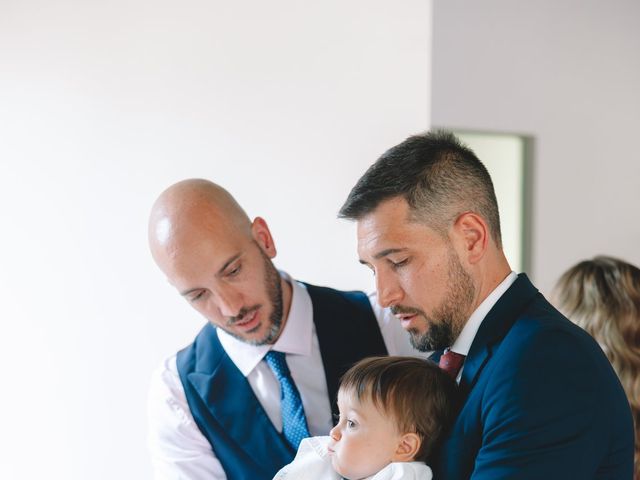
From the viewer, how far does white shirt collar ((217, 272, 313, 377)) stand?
6.50 ft

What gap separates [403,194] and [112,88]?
1.44 meters

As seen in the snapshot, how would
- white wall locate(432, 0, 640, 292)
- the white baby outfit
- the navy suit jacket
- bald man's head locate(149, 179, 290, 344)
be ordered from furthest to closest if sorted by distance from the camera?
white wall locate(432, 0, 640, 292) → bald man's head locate(149, 179, 290, 344) → the white baby outfit → the navy suit jacket

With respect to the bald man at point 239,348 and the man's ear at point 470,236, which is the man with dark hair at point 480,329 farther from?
the bald man at point 239,348

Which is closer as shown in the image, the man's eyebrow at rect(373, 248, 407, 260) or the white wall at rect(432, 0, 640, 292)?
the man's eyebrow at rect(373, 248, 407, 260)

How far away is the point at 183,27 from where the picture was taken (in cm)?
251

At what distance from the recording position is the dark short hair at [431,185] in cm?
138

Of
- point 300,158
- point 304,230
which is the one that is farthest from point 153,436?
point 300,158

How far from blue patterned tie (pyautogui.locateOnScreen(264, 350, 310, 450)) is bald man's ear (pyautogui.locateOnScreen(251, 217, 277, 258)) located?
268 millimetres

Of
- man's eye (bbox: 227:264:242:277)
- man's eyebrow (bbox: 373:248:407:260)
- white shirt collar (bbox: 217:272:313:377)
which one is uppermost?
man's eyebrow (bbox: 373:248:407:260)

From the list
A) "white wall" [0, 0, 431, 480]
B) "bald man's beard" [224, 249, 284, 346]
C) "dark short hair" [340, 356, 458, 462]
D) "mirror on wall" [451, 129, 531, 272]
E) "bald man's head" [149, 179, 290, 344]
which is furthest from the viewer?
"mirror on wall" [451, 129, 531, 272]

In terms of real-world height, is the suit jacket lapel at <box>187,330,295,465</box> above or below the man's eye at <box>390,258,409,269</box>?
below

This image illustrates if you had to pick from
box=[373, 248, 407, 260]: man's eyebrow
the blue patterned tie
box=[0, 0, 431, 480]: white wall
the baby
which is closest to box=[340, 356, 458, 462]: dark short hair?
the baby

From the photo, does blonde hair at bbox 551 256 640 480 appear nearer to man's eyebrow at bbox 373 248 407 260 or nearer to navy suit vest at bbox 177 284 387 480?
navy suit vest at bbox 177 284 387 480

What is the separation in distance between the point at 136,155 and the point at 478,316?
151cm
